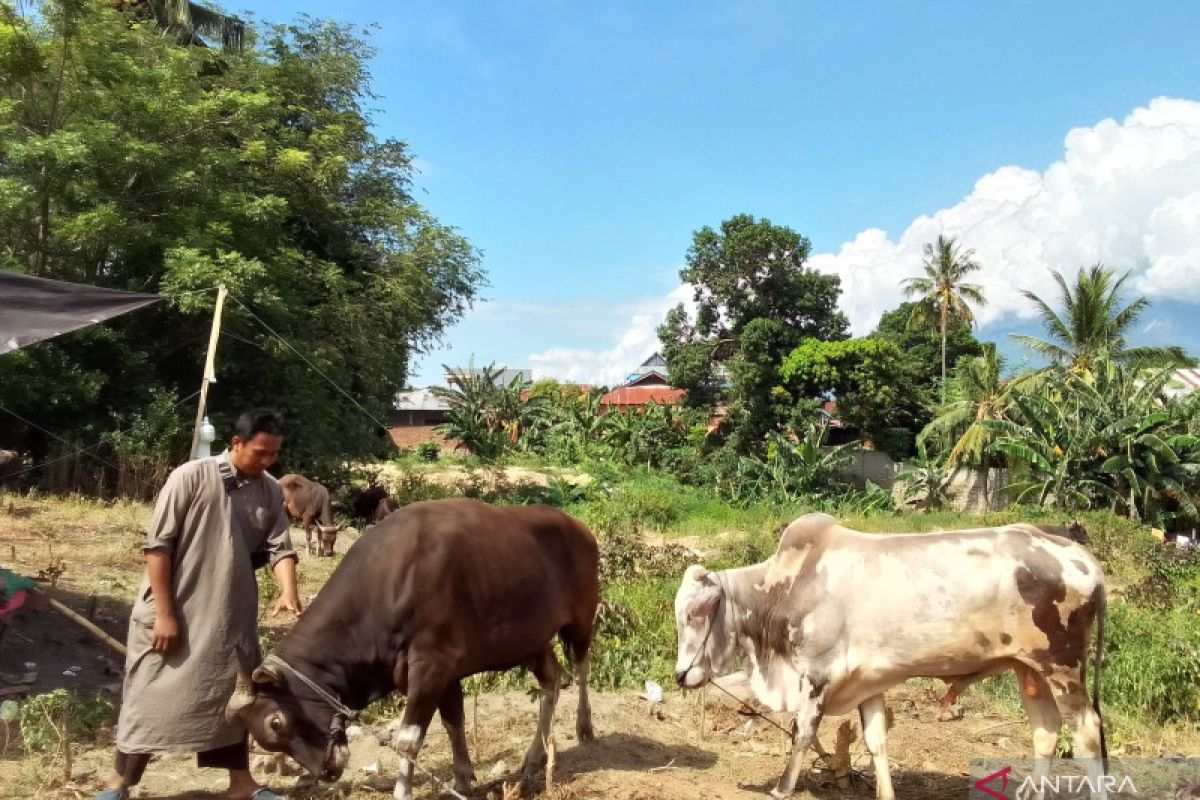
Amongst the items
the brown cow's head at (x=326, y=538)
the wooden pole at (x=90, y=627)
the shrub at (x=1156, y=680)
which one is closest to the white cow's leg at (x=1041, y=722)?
the shrub at (x=1156, y=680)

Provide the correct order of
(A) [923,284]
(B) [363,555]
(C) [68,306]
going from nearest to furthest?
1. (B) [363,555]
2. (C) [68,306]
3. (A) [923,284]

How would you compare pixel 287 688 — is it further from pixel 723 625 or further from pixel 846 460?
pixel 846 460

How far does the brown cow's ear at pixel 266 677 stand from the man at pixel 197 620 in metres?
0.06

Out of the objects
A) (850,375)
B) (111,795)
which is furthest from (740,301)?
(111,795)

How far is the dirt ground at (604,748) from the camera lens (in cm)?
493

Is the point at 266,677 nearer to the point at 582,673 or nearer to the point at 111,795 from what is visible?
the point at 111,795

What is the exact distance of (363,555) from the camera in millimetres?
4543

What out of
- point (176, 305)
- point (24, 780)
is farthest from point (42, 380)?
point (24, 780)

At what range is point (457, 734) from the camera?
193 inches

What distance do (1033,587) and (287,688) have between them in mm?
3839

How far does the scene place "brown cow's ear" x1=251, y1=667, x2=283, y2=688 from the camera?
4047mm

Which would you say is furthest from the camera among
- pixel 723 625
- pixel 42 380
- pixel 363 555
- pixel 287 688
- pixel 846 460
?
pixel 846 460

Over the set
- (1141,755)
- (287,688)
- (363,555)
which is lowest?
(1141,755)

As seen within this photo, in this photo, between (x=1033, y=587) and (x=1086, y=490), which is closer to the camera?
(x=1033, y=587)
